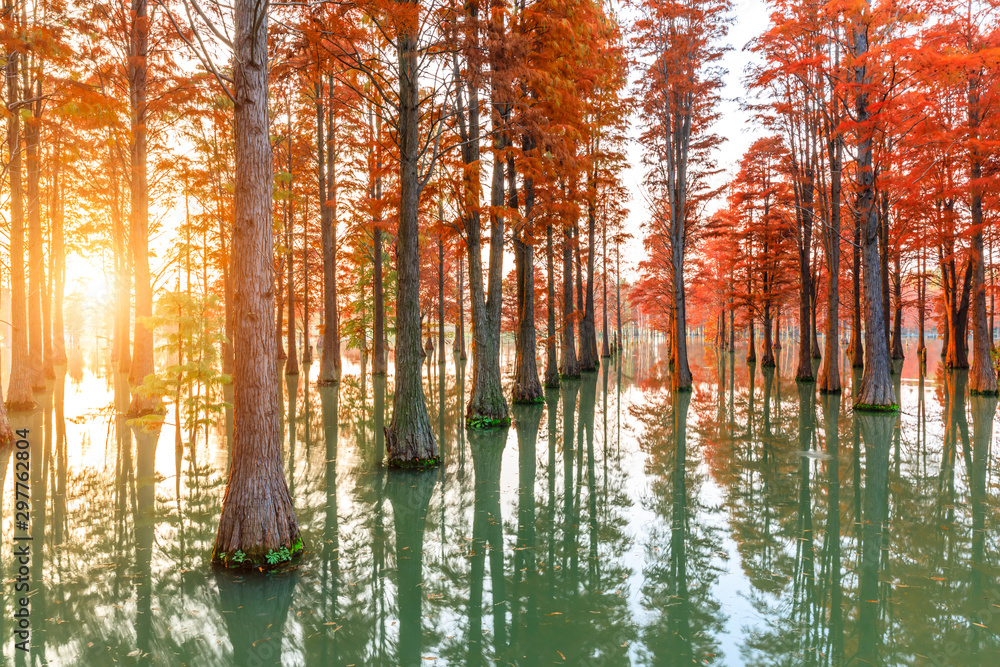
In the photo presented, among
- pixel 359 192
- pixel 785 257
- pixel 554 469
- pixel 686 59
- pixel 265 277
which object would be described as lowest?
pixel 554 469

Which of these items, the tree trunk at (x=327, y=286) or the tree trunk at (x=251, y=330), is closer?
the tree trunk at (x=251, y=330)

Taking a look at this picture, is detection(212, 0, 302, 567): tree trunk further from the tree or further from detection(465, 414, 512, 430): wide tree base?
the tree

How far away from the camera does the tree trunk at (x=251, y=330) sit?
4887mm

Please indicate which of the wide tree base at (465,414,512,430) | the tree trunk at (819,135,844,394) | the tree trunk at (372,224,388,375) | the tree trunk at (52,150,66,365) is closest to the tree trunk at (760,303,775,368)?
the tree trunk at (819,135,844,394)

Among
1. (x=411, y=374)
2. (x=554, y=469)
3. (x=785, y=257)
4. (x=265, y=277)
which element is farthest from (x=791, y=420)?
(x=785, y=257)

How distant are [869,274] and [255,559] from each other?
15840 mm

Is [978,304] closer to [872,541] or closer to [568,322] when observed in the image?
[568,322]

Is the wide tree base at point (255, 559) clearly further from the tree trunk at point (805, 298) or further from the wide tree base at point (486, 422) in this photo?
the tree trunk at point (805, 298)

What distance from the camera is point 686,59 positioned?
16.7 metres

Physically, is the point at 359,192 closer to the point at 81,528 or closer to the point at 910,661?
the point at 81,528

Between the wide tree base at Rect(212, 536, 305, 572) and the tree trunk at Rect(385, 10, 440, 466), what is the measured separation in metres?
3.59

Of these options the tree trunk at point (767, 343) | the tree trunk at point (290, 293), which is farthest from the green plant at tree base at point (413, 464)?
the tree trunk at point (767, 343)

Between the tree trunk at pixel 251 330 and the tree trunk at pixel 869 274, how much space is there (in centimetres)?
1400

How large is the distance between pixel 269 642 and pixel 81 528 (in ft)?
12.5
